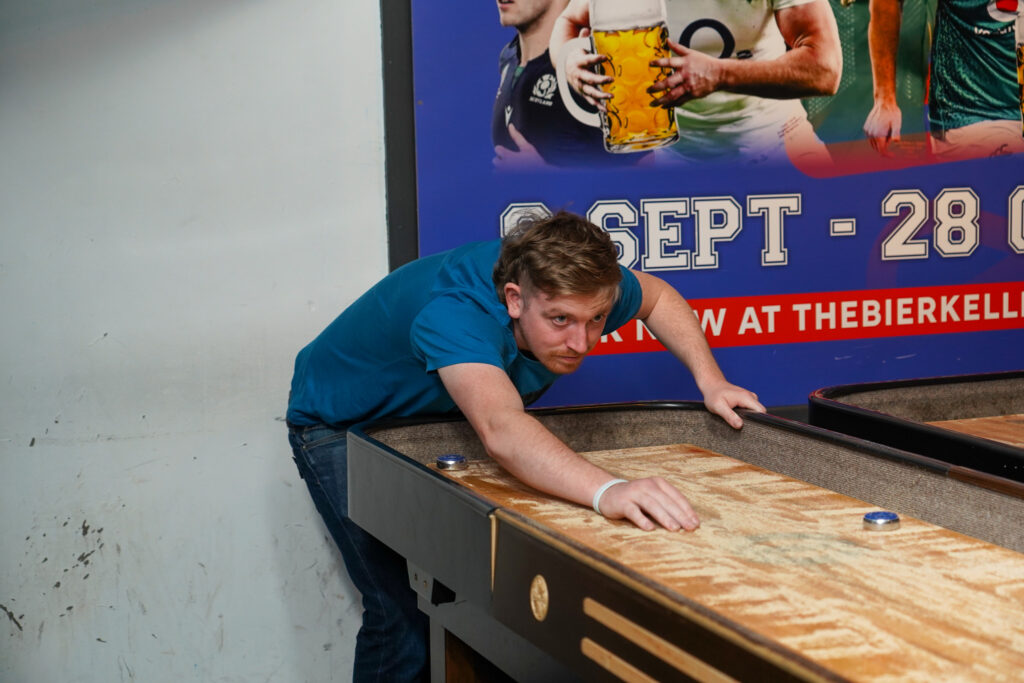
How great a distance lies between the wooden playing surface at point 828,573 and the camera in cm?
109

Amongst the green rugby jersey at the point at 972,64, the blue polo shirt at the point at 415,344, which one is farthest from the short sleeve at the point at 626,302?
the green rugby jersey at the point at 972,64

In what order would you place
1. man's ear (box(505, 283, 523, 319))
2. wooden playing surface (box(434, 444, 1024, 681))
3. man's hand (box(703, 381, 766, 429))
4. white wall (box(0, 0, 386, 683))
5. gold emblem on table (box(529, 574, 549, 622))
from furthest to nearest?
white wall (box(0, 0, 386, 683))
man's hand (box(703, 381, 766, 429))
man's ear (box(505, 283, 523, 319))
gold emblem on table (box(529, 574, 549, 622))
wooden playing surface (box(434, 444, 1024, 681))

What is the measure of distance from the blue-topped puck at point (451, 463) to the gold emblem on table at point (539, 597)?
63 cm

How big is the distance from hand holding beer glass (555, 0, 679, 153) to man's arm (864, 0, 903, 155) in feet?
2.00

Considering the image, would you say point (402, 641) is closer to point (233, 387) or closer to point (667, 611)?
point (233, 387)

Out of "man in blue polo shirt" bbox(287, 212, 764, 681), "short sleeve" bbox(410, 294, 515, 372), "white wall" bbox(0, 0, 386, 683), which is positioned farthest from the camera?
"white wall" bbox(0, 0, 386, 683)

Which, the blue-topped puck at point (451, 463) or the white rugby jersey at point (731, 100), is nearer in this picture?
the blue-topped puck at point (451, 463)

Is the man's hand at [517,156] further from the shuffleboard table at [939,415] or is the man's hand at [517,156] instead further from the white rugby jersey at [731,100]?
the shuffleboard table at [939,415]

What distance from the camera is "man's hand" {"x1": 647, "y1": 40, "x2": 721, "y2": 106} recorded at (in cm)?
289

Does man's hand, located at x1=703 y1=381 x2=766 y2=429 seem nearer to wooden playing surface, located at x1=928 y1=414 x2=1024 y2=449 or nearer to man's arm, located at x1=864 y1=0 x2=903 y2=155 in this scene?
wooden playing surface, located at x1=928 y1=414 x2=1024 y2=449

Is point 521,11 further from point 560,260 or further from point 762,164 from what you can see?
point 560,260

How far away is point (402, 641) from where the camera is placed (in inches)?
92.4

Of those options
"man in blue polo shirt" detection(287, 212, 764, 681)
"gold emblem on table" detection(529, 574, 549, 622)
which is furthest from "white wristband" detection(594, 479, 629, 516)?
"gold emblem on table" detection(529, 574, 549, 622)

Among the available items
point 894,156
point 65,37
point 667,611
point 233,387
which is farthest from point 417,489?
point 894,156
